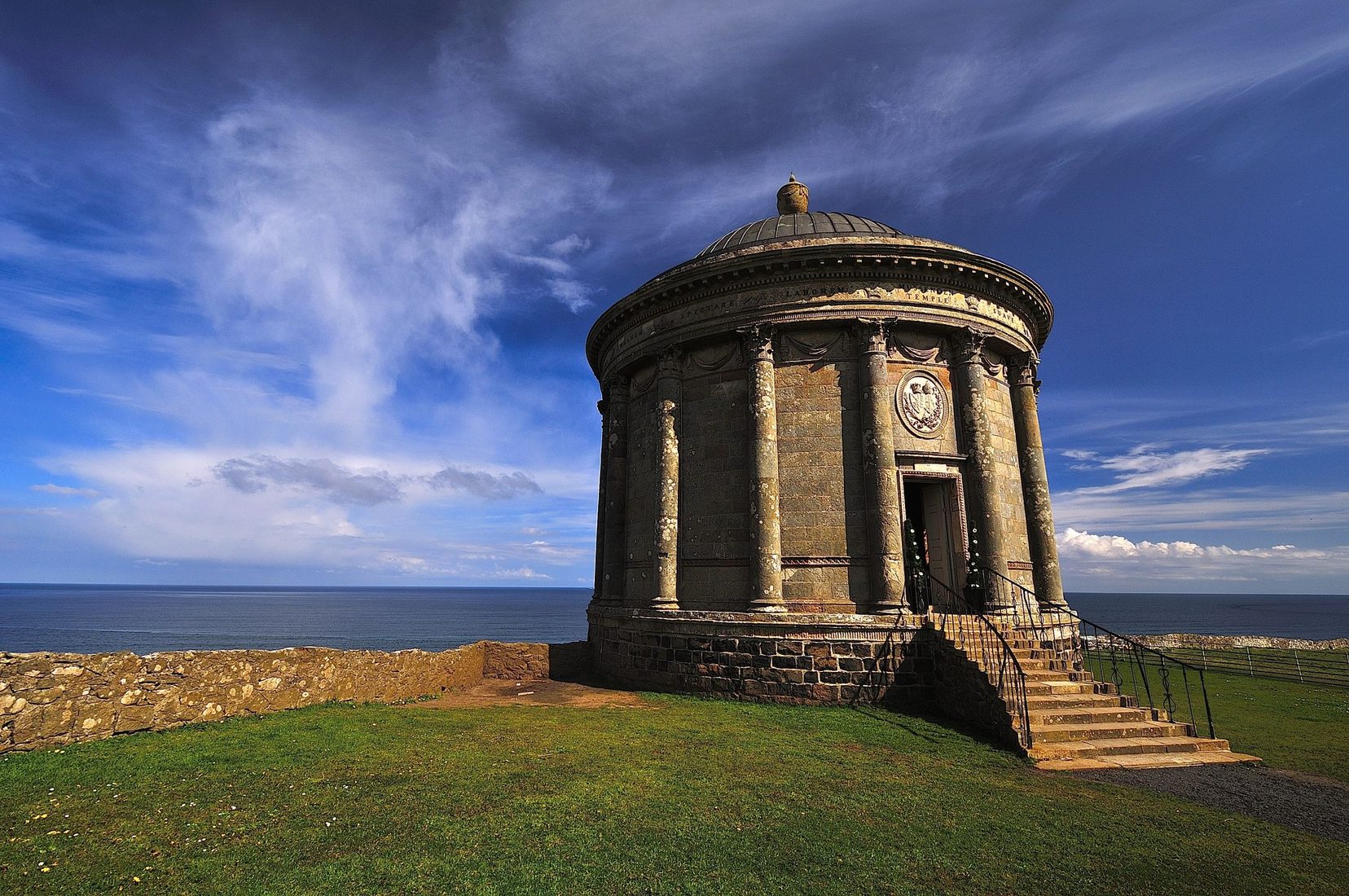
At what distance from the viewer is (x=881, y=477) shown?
14.0 meters

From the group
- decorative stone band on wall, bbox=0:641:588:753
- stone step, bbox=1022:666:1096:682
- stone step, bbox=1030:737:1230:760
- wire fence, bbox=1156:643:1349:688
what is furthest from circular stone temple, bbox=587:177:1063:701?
wire fence, bbox=1156:643:1349:688

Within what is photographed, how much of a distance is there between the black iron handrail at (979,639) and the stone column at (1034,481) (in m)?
3.32

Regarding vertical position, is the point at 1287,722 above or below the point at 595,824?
below

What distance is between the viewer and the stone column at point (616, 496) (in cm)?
1817

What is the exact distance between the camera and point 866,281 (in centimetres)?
1510

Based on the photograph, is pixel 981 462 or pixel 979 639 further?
pixel 981 462

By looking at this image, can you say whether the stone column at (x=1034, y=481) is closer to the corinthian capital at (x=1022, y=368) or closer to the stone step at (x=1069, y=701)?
the corinthian capital at (x=1022, y=368)

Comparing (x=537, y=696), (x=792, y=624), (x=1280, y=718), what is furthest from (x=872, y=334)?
(x=537, y=696)

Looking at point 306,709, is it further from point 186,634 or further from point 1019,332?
point 186,634

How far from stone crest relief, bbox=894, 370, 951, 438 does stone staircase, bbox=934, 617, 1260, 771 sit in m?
5.57

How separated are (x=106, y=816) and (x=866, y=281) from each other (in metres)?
15.5

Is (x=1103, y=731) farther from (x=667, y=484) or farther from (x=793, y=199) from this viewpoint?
(x=793, y=199)

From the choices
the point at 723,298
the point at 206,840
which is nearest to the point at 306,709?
the point at 206,840

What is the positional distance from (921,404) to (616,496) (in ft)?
28.8
